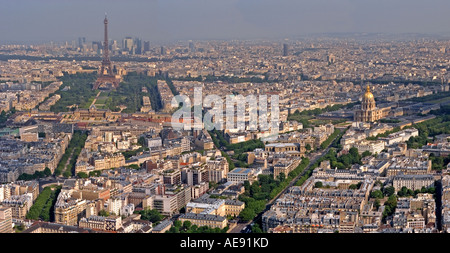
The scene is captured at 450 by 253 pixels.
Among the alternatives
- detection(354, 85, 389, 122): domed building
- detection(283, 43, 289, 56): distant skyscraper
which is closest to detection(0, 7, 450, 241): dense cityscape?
detection(354, 85, 389, 122): domed building

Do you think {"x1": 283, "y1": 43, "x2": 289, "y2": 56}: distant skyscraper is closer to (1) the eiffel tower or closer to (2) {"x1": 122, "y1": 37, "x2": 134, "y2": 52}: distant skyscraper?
(2) {"x1": 122, "y1": 37, "x2": 134, "y2": 52}: distant skyscraper

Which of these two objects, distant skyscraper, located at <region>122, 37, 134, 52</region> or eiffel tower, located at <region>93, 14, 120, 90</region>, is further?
eiffel tower, located at <region>93, 14, 120, 90</region>

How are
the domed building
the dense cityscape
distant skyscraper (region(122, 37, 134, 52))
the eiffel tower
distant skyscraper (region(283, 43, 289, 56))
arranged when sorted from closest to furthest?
the dense cityscape
the domed building
distant skyscraper (region(122, 37, 134, 52))
the eiffel tower
distant skyscraper (region(283, 43, 289, 56))

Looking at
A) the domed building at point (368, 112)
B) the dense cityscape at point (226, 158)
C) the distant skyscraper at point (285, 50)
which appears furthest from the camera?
the distant skyscraper at point (285, 50)

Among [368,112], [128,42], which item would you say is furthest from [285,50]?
[368,112]

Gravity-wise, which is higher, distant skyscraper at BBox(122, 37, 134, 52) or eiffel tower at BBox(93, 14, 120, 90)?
distant skyscraper at BBox(122, 37, 134, 52)

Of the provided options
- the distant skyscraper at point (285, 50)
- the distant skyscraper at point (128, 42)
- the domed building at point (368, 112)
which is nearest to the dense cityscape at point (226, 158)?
the domed building at point (368, 112)

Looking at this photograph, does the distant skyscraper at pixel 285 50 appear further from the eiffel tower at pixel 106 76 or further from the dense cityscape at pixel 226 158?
the eiffel tower at pixel 106 76
